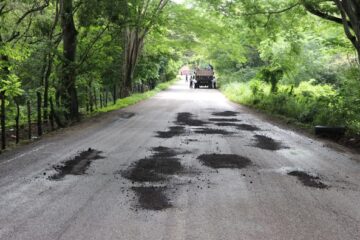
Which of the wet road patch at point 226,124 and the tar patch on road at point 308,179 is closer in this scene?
the tar patch on road at point 308,179

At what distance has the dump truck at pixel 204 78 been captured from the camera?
50.9m

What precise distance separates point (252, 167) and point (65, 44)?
11.8m

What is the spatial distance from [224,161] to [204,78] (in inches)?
1691

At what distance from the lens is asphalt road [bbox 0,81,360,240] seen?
4.95m

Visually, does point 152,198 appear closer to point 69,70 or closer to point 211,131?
point 211,131

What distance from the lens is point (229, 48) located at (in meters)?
34.2

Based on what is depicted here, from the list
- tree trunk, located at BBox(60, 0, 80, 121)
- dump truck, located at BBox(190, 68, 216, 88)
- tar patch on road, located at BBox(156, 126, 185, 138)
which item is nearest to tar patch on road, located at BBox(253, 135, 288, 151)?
tar patch on road, located at BBox(156, 126, 185, 138)

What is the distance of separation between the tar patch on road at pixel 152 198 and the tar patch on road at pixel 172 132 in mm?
5688

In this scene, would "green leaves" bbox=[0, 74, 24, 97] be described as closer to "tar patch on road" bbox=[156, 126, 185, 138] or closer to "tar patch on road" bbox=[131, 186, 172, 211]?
"tar patch on road" bbox=[156, 126, 185, 138]

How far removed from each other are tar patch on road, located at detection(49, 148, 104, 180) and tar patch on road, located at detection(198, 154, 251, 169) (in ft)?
7.44

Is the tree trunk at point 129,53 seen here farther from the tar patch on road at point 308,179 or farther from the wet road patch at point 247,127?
the tar patch on road at point 308,179

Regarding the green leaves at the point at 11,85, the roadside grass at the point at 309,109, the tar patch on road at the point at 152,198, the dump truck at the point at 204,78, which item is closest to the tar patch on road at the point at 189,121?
the roadside grass at the point at 309,109

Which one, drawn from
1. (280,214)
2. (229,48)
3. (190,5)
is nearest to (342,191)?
A: (280,214)

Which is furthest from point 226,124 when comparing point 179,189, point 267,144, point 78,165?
point 179,189
